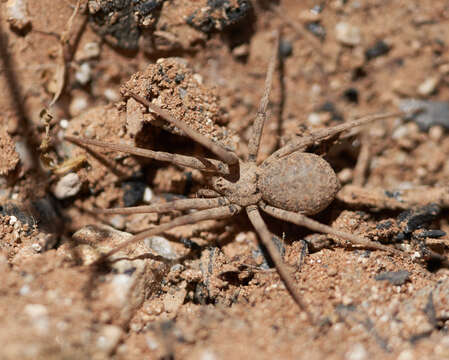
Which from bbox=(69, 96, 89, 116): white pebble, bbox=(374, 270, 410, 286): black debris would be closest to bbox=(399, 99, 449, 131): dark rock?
bbox=(374, 270, 410, 286): black debris

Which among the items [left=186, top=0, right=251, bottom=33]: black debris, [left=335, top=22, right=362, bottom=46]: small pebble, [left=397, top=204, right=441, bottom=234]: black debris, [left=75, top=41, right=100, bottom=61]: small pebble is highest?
[left=186, top=0, right=251, bottom=33]: black debris

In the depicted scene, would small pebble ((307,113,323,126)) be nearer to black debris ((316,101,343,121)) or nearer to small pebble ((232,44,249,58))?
black debris ((316,101,343,121))

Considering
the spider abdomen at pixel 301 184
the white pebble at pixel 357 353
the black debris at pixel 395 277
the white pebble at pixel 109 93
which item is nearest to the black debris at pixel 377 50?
the spider abdomen at pixel 301 184

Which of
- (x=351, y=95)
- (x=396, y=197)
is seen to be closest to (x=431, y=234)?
(x=396, y=197)

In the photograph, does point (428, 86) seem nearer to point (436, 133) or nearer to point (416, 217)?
point (436, 133)

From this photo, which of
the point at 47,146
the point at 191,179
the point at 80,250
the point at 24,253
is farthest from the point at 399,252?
the point at 47,146

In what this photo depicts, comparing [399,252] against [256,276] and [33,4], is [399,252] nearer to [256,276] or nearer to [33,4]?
A: [256,276]
